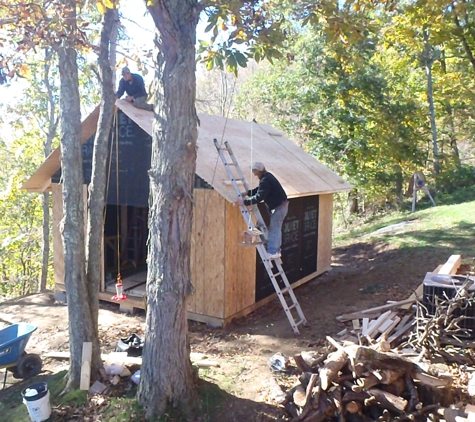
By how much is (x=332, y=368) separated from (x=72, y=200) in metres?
3.79

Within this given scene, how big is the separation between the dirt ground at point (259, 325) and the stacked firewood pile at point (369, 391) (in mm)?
656

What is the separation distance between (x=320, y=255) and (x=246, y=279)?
4049 millimetres

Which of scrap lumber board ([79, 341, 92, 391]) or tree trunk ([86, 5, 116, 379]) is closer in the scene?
scrap lumber board ([79, 341, 92, 391])

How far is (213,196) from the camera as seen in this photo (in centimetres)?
829

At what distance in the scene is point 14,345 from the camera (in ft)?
20.9

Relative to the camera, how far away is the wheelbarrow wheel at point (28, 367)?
258 inches

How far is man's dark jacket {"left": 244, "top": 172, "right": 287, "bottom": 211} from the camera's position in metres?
7.52

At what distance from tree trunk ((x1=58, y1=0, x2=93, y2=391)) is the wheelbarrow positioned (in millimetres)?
Result: 1286

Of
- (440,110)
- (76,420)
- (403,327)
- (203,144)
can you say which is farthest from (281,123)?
(76,420)

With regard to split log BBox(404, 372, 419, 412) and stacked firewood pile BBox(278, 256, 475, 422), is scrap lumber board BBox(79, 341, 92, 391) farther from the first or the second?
split log BBox(404, 372, 419, 412)

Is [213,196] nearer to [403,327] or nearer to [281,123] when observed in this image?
[403,327]

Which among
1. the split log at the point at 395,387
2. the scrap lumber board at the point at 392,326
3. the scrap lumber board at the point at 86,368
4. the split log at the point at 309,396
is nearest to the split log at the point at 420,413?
the split log at the point at 395,387

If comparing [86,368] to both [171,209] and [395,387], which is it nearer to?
[171,209]

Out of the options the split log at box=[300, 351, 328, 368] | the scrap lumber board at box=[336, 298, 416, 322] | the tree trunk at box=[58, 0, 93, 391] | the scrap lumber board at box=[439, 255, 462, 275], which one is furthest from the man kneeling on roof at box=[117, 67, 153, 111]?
the scrap lumber board at box=[439, 255, 462, 275]
